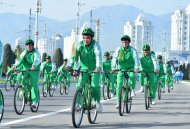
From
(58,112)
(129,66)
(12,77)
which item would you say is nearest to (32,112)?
(58,112)

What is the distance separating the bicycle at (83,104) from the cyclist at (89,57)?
0.15 m

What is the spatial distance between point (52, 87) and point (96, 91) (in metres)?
13.0

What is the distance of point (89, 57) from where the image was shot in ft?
38.9

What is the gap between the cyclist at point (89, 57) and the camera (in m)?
11.7

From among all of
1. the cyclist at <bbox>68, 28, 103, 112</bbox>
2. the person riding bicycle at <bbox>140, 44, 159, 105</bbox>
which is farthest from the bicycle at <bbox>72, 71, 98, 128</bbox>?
the person riding bicycle at <bbox>140, 44, 159, 105</bbox>

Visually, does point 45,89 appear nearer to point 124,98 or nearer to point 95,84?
point 124,98

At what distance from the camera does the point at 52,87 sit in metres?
24.7

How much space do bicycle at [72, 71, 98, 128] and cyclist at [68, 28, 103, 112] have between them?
152mm

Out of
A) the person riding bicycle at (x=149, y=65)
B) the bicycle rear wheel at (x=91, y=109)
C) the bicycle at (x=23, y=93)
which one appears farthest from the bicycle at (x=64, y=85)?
the bicycle rear wheel at (x=91, y=109)

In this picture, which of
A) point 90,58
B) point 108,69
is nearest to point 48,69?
point 108,69

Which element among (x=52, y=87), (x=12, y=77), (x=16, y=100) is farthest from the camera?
(x=12, y=77)

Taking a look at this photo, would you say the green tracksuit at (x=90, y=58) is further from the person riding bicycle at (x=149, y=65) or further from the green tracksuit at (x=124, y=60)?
the person riding bicycle at (x=149, y=65)

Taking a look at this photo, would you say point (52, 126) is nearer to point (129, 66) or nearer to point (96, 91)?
point (96, 91)

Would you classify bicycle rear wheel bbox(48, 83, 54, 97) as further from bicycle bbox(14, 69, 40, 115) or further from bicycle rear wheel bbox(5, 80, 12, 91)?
bicycle bbox(14, 69, 40, 115)
